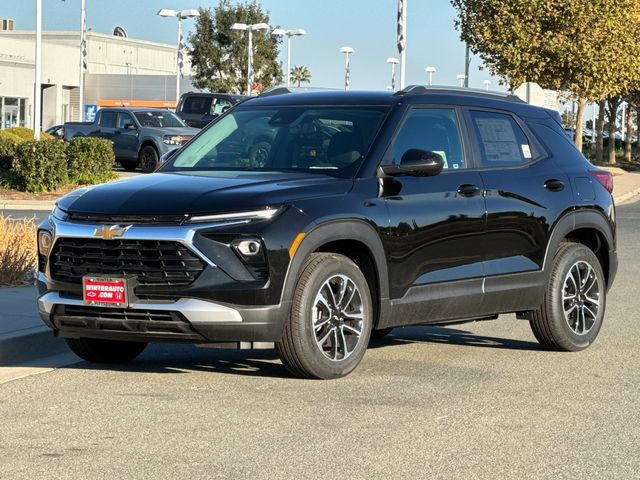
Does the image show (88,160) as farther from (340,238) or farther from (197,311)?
(197,311)

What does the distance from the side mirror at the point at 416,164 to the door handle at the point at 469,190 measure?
0.40 meters

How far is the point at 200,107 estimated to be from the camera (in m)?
42.1

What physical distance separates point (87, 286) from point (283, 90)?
2734 millimetres

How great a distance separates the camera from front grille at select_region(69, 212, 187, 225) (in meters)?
7.85

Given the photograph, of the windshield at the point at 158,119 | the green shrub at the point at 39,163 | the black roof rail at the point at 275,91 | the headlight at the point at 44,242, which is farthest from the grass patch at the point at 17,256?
the windshield at the point at 158,119

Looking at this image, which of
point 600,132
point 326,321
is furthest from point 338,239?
point 600,132

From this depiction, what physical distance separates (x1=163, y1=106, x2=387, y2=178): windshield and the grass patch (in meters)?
3.57

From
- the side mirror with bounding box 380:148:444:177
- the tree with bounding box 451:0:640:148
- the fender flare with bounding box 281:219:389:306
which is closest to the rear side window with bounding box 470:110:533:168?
the side mirror with bounding box 380:148:444:177

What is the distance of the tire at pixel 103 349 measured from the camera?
9.02 meters

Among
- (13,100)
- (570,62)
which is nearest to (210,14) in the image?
(13,100)

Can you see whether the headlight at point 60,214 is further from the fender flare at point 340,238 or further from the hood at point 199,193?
the fender flare at point 340,238

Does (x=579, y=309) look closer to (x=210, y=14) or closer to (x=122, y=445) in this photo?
(x=122, y=445)

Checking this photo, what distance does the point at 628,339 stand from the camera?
420 inches

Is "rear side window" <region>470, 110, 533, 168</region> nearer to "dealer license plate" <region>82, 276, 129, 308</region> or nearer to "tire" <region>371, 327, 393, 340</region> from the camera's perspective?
"tire" <region>371, 327, 393, 340</region>
